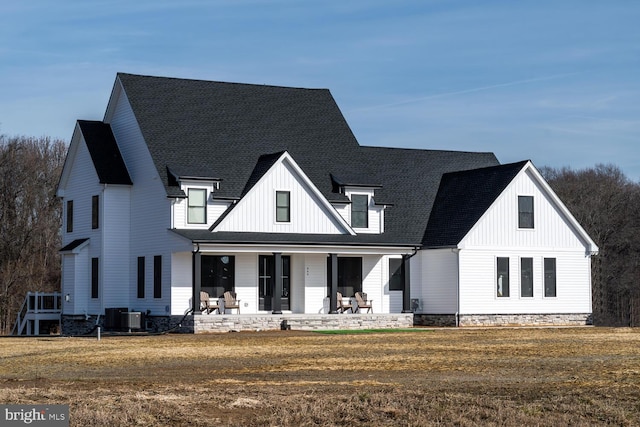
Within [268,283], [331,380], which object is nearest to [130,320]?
[268,283]

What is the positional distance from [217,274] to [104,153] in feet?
26.0

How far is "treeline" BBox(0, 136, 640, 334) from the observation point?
224 feet

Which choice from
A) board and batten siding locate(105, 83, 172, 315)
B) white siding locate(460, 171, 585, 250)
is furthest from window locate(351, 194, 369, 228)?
board and batten siding locate(105, 83, 172, 315)

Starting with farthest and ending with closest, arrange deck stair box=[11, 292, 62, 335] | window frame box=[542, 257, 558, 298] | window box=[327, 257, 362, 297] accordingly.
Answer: deck stair box=[11, 292, 62, 335] → window frame box=[542, 257, 558, 298] → window box=[327, 257, 362, 297]

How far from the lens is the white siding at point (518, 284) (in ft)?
162

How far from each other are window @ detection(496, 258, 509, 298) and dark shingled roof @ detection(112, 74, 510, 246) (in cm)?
380

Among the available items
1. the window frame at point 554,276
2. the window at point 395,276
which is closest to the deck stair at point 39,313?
the window at point 395,276

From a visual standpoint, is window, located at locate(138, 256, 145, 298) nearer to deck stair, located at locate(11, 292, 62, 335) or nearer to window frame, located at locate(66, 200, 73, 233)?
window frame, located at locate(66, 200, 73, 233)

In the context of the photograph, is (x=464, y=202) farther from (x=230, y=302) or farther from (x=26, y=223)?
(x=26, y=223)

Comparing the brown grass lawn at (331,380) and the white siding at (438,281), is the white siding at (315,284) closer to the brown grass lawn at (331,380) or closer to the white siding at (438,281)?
the white siding at (438,281)

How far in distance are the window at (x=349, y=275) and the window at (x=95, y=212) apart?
10547 mm

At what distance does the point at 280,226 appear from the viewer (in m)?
47.3

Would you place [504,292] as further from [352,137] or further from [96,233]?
[96,233]

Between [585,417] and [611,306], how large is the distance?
66.8 meters
